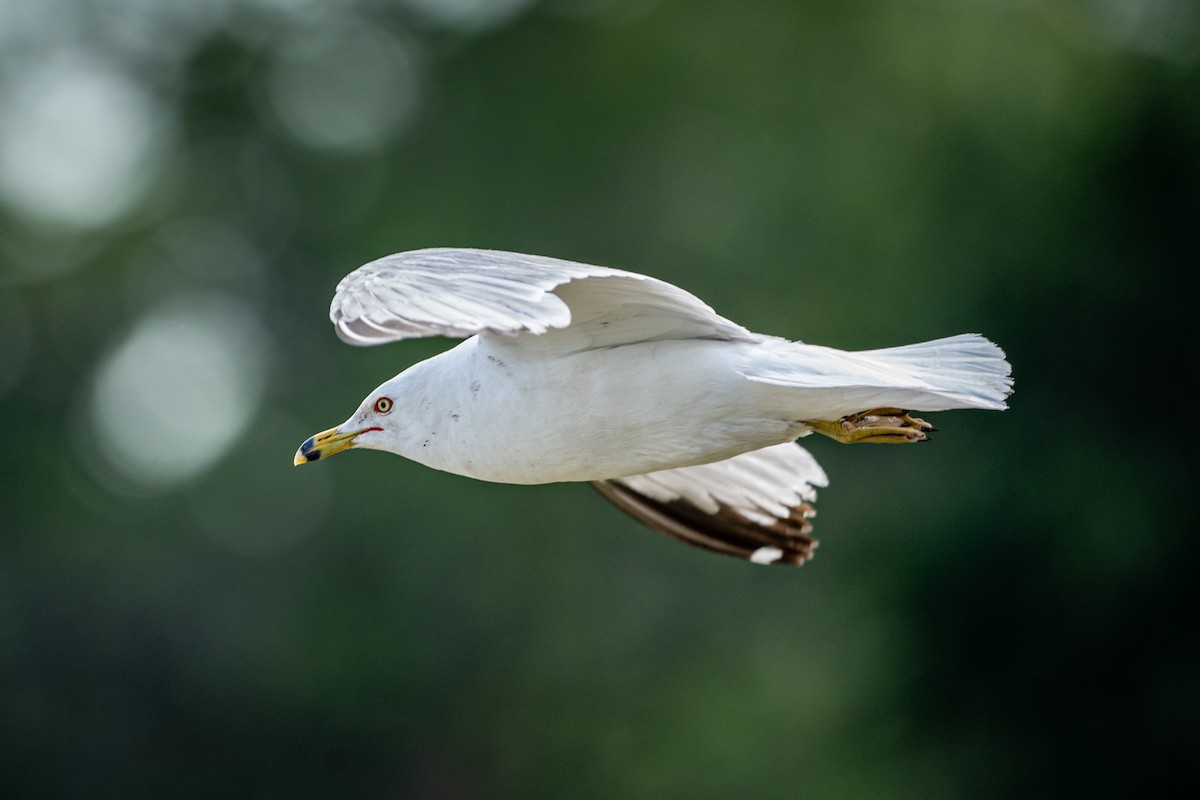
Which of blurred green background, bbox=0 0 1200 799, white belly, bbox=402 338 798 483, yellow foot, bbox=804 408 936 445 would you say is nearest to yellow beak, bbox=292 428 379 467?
white belly, bbox=402 338 798 483

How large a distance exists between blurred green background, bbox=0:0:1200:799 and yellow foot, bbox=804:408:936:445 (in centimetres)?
805

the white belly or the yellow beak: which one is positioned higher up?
the white belly

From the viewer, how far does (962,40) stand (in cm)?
1570

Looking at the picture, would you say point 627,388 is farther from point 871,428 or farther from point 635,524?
point 635,524

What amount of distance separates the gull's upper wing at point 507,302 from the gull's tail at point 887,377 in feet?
0.70

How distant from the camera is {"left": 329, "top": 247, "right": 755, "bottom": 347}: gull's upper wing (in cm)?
345

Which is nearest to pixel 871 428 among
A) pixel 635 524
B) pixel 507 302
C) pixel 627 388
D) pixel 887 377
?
pixel 887 377

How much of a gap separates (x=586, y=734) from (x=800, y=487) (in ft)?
30.5

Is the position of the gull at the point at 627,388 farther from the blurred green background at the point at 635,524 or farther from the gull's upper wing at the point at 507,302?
the blurred green background at the point at 635,524

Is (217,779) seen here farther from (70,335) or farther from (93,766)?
(70,335)

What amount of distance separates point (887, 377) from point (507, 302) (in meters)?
1.07

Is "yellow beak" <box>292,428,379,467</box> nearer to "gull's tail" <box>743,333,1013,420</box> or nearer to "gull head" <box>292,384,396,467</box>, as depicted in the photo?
"gull head" <box>292,384,396,467</box>

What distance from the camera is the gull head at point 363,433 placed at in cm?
446

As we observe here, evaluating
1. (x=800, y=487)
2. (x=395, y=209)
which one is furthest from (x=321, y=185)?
(x=800, y=487)
